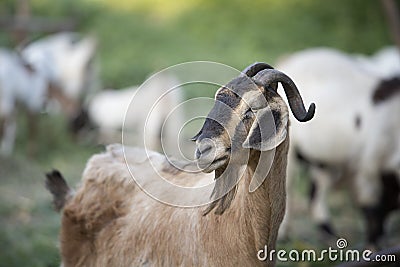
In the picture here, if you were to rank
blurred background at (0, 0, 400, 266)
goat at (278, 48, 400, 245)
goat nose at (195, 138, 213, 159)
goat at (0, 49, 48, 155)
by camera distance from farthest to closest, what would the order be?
blurred background at (0, 0, 400, 266) → goat at (0, 49, 48, 155) → goat at (278, 48, 400, 245) → goat nose at (195, 138, 213, 159)

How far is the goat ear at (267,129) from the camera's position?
3.25 meters

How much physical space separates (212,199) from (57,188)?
130 cm

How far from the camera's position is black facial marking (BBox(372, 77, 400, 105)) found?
6824mm

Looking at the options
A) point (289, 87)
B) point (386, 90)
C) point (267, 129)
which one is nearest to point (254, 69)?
point (289, 87)

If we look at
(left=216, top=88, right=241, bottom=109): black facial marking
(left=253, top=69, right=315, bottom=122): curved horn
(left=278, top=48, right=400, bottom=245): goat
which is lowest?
(left=216, top=88, right=241, bottom=109): black facial marking

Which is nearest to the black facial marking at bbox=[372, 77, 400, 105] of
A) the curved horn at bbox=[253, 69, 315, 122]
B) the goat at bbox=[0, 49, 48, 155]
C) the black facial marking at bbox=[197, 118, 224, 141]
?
the curved horn at bbox=[253, 69, 315, 122]

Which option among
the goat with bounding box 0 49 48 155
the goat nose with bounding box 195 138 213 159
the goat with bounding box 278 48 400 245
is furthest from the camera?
the goat with bounding box 0 49 48 155

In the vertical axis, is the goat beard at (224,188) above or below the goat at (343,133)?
below

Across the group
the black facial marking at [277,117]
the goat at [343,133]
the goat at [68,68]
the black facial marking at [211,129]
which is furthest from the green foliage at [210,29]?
the black facial marking at [211,129]

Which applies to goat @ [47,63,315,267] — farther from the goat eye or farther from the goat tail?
the goat tail

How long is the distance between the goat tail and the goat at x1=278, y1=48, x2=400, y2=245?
10.4 feet

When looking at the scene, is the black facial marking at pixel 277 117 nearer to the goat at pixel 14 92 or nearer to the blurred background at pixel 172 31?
the blurred background at pixel 172 31

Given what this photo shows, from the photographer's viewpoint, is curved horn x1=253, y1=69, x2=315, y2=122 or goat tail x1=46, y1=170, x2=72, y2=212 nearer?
curved horn x1=253, y1=69, x2=315, y2=122

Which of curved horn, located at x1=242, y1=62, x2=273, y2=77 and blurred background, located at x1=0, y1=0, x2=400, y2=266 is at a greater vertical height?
blurred background, located at x1=0, y1=0, x2=400, y2=266
